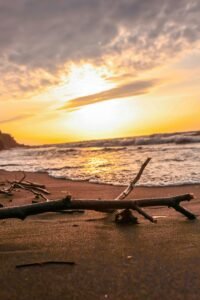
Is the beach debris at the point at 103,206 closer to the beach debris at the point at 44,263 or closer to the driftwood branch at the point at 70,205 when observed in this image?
the driftwood branch at the point at 70,205

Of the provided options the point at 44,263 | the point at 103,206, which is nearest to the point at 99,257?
the point at 44,263

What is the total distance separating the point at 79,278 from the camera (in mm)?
2330

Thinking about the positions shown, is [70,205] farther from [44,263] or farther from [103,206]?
[44,263]

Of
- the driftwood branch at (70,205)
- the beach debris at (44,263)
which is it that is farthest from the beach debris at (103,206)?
the beach debris at (44,263)

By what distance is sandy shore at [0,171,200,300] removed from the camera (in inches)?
85.0

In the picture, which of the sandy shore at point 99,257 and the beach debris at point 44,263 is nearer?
the sandy shore at point 99,257

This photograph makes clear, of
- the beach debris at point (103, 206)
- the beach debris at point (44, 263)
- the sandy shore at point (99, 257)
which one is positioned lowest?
the sandy shore at point (99, 257)

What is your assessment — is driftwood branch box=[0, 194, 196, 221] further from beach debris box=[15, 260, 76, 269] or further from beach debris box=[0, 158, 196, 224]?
beach debris box=[15, 260, 76, 269]

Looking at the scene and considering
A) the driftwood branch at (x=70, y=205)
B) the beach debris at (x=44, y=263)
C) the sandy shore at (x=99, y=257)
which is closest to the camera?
the sandy shore at (x=99, y=257)

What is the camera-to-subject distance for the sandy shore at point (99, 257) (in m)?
2.16

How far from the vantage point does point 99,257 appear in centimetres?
271

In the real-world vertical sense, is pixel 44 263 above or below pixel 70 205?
below

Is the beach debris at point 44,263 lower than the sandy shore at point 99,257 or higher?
higher

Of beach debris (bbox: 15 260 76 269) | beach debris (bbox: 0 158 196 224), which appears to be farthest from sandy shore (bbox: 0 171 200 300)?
beach debris (bbox: 0 158 196 224)
